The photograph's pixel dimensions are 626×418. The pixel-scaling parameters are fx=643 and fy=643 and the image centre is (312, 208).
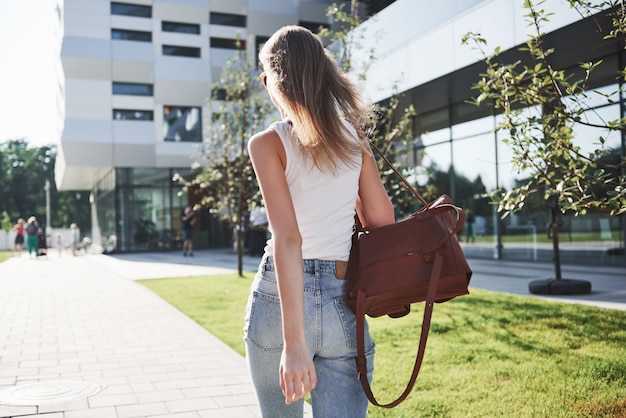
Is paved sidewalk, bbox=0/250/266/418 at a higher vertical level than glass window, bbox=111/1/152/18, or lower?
lower

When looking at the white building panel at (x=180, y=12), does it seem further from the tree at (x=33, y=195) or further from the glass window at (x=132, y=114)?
the tree at (x=33, y=195)

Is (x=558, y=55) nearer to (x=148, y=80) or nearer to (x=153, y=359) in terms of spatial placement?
(x=153, y=359)

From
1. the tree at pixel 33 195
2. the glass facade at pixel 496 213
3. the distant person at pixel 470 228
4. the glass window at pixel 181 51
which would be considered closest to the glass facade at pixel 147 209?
the glass window at pixel 181 51

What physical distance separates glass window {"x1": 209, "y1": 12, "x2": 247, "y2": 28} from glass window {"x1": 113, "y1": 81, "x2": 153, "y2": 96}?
4.32 m

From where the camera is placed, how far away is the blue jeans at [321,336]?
6.09 feet

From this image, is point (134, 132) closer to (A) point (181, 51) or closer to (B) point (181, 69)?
(B) point (181, 69)

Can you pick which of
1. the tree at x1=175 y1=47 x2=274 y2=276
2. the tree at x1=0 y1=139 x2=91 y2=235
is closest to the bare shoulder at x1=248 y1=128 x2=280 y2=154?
the tree at x1=175 y1=47 x2=274 y2=276

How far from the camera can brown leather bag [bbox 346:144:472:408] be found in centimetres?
186

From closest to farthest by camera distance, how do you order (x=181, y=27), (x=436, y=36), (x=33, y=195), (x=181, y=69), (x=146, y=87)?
(x=436, y=36), (x=146, y=87), (x=181, y=69), (x=181, y=27), (x=33, y=195)

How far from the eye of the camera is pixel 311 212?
191cm

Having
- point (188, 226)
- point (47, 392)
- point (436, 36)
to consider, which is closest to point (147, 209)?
point (188, 226)

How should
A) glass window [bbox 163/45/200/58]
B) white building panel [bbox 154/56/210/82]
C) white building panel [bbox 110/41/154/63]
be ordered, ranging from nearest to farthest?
white building panel [bbox 110/41/154/63], white building panel [bbox 154/56/210/82], glass window [bbox 163/45/200/58]

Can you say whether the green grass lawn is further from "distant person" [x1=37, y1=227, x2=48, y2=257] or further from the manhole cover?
"distant person" [x1=37, y1=227, x2=48, y2=257]

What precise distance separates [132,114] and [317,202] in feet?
90.2
